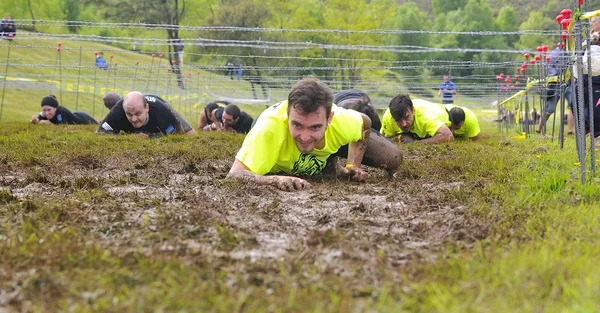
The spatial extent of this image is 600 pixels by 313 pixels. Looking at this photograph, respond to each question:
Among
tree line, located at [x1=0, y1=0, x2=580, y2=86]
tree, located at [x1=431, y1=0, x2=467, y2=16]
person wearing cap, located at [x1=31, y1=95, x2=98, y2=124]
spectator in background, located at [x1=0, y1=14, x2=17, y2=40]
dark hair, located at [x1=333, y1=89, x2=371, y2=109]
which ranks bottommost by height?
person wearing cap, located at [x1=31, y1=95, x2=98, y2=124]

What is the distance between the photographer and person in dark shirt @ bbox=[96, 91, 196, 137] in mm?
9898

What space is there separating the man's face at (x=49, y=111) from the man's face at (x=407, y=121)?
8.76 metres

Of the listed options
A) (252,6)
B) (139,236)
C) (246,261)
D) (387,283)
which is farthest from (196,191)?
(252,6)

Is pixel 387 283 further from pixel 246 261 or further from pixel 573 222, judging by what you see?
pixel 573 222

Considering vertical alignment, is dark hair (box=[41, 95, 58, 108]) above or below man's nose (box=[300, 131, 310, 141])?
above

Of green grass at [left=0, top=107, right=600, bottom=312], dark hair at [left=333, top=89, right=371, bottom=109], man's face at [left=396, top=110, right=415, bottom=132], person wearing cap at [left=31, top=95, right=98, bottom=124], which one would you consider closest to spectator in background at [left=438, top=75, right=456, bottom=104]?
man's face at [left=396, top=110, right=415, bottom=132]

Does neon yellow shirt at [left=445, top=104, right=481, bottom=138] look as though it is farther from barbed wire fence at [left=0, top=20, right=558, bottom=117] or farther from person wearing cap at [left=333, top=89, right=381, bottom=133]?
person wearing cap at [left=333, top=89, right=381, bottom=133]

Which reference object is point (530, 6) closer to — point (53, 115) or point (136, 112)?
point (53, 115)

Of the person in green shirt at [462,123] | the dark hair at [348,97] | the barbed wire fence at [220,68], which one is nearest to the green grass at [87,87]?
the barbed wire fence at [220,68]

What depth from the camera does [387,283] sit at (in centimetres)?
238

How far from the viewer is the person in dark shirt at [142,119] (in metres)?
9.90

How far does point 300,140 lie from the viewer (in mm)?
5117

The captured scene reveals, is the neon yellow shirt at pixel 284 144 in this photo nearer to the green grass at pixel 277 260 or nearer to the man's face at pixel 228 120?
the green grass at pixel 277 260

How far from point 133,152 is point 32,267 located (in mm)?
5213
